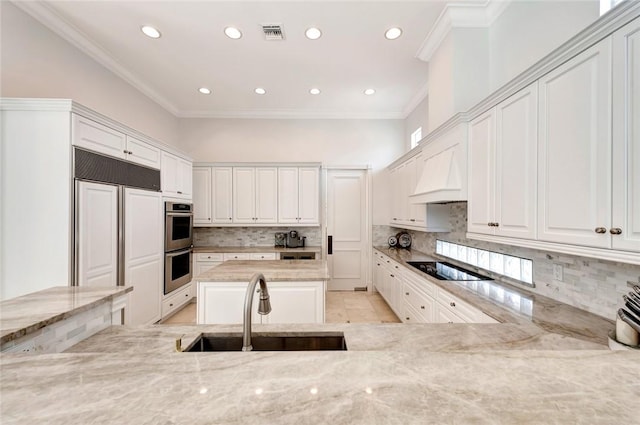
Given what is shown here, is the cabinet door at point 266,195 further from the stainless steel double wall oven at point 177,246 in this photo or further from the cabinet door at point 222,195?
the stainless steel double wall oven at point 177,246

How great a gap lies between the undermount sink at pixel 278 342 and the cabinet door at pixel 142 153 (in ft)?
8.55

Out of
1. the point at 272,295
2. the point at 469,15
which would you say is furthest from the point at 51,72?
the point at 469,15

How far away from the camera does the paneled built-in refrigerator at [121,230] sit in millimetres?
2283

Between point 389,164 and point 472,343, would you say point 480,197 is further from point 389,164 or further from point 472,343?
point 389,164

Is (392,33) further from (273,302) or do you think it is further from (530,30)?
(273,302)

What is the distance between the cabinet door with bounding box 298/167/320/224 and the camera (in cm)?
465

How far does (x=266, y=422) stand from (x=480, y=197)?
7.33ft

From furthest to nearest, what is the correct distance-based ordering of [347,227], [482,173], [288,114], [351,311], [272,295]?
[347,227]
[288,114]
[351,311]
[272,295]
[482,173]

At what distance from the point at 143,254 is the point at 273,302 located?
190cm

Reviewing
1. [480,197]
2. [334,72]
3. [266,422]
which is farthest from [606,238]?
[334,72]

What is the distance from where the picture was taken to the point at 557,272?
180cm

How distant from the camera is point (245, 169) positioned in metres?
4.64

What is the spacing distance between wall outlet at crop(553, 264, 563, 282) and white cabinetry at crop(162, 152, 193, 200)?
165 inches

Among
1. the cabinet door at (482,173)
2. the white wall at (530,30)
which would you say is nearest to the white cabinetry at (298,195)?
the cabinet door at (482,173)
